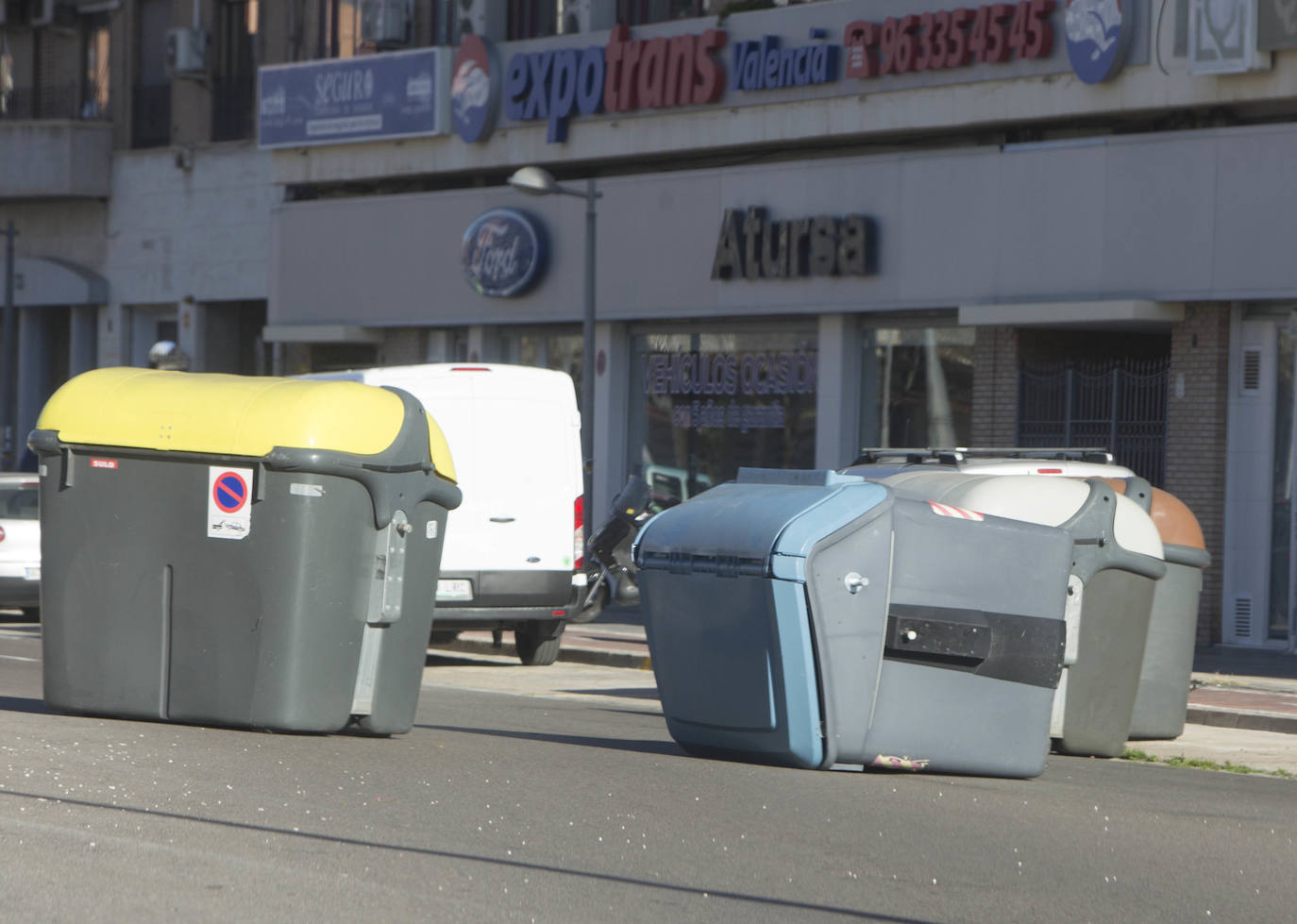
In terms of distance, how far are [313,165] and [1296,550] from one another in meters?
15.7

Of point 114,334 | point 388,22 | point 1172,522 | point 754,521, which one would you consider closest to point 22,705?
point 754,521

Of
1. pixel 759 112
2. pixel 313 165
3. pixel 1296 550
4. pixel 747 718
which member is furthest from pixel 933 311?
pixel 747 718

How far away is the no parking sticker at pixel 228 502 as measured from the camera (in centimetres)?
969

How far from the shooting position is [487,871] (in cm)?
661

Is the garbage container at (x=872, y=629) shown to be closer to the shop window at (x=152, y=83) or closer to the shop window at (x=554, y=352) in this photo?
the shop window at (x=554, y=352)

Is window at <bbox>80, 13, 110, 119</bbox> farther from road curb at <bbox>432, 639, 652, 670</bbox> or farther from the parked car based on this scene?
road curb at <bbox>432, 639, 652, 670</bbox>

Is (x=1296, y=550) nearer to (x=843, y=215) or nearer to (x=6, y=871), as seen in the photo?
(x=843, y=215)

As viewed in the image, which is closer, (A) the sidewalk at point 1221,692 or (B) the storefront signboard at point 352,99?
(A) the sidewalk at point 1221,692

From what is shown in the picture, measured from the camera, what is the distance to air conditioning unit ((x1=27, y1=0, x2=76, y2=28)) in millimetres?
33875

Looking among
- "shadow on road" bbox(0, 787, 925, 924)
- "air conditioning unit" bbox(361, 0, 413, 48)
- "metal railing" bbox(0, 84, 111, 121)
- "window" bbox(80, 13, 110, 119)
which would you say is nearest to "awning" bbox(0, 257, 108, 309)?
"metal railing" bbox(0, 84, 111, 121)

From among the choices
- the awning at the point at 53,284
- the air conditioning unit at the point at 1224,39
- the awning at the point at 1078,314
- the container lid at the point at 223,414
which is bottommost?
the container lid at the point at 223,414

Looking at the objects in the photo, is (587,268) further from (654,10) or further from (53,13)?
(53,13)

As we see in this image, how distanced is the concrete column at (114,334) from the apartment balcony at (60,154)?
1.93 m

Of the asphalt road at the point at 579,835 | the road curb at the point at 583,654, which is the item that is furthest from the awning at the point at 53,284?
the asphalt road at the point at 579,835
